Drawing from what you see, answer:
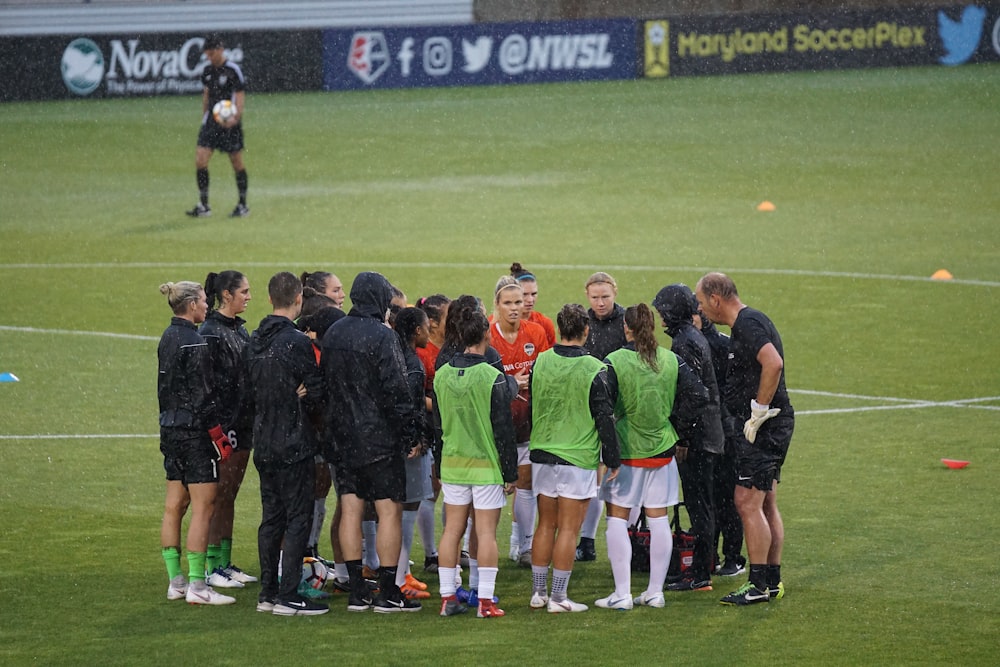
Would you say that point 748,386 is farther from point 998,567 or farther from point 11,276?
point 11,276

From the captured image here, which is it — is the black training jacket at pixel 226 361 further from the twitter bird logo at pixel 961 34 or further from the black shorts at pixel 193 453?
the twitter bird logo at pixel 961 34

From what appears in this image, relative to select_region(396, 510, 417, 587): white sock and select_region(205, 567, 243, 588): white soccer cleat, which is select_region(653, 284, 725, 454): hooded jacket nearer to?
select_region(396, 510, 417, 587): white sock

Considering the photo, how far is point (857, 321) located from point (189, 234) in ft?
39.2

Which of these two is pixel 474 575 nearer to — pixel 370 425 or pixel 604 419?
pixel 370 425

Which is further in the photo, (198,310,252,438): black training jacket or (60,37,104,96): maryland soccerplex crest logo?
(60,37,104,96): maryland soccerplex crest logo

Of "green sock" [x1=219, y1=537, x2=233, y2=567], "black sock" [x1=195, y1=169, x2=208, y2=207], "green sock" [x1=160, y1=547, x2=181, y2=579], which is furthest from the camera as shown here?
"black sock" [x1=195, y1=169, x2=208, y2=207]

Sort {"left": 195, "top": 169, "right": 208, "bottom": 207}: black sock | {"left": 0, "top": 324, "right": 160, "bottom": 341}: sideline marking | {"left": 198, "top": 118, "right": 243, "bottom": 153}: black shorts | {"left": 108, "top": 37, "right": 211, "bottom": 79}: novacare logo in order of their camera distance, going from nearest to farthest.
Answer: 1. {"left": 0, "top": 324, "right": 160, "bottom": 341}: sideline marking
2. {"left": 198, "top": 118, "right": 243, "bottom": 153}: black shorts
3. {"left": 195, "top": 169, "right": 208, "bottom": 207}: black sock
4. {"left": 108, "top": 37, "right": 211, "bottom": 79}: novacare logo

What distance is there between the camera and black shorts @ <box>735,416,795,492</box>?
921 centimetres

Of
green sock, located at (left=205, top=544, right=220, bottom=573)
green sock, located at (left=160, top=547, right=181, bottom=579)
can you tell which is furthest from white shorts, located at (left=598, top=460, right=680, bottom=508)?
green sock, located at (left=160, top=547, right=181, bottom=579)

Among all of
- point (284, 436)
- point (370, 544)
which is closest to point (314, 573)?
point (370, 544)

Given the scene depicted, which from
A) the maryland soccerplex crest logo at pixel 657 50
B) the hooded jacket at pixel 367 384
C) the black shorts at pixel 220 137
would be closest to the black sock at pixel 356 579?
the hooded jacket at pixel 367 384

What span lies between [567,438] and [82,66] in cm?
3169

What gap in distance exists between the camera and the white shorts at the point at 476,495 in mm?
9016

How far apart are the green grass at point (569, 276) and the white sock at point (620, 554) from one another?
21 cm
